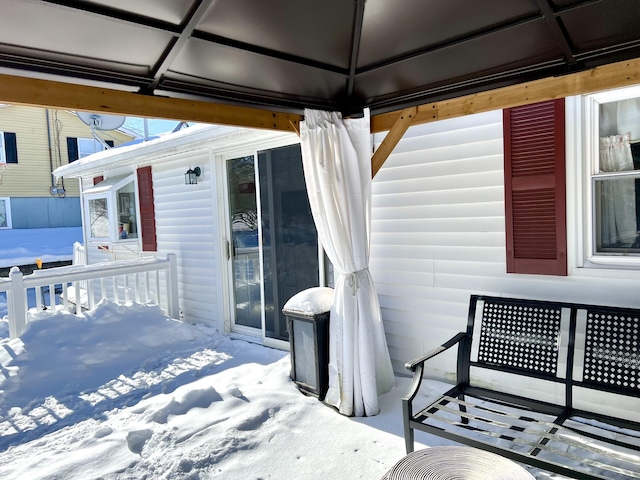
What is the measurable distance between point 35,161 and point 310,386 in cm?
1580

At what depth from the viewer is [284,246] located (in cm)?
464

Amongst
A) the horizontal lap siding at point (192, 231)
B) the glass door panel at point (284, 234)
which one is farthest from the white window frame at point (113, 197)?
the glass door panel at point (284, 234)

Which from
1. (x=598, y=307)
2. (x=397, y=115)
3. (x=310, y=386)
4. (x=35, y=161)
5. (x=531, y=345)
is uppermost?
Answer: (x=35, y=161)

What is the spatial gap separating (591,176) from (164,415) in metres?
3.32

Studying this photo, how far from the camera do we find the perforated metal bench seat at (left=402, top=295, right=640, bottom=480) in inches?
87.0

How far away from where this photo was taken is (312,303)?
337cm

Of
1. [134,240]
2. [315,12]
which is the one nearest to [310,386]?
[315,12]

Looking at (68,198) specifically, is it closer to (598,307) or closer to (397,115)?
(397,115)

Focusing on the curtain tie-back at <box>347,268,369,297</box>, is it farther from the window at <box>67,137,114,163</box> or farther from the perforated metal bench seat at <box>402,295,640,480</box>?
the window at <box>67,137,114,163</box>

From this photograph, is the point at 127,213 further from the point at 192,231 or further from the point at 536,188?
the point at 536,188

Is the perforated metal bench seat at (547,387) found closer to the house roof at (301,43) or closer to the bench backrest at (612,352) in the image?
the bench backrest at (612,352)

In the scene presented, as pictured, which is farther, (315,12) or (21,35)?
(315,12)

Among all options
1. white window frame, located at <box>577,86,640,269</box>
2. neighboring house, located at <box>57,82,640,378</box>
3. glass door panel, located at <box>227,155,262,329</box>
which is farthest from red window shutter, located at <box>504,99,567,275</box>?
glass door panel, located at <box>227,155,262,329</box>

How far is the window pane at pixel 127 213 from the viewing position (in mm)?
7098
